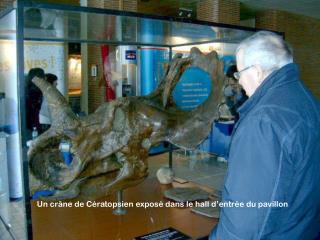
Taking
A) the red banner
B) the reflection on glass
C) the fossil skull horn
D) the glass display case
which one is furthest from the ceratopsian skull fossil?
the red banner

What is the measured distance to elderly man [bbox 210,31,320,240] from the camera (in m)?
1.50

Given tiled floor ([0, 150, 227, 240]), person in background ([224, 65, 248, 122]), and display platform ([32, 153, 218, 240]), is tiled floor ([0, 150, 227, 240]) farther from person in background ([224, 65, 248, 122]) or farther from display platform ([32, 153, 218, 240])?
person in background ([224, 65, 248, 122])

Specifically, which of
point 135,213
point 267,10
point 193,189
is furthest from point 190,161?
point 267,10

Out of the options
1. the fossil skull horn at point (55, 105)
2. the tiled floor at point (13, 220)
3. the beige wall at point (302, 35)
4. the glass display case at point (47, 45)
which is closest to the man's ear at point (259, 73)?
the glass display case at point (47, 45)

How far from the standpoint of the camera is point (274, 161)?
4.89 feet

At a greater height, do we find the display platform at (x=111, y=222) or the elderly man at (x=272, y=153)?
the elderly man at (x=272, y=153)

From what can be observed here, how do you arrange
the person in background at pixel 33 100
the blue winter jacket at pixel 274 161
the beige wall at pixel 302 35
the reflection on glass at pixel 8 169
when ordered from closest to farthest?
the blue winter jacket at pixel 274 161 < the reflection on glass at pixel 8 169 < the person in background at pixel 33 100 < the beige wall at pixel 302 35

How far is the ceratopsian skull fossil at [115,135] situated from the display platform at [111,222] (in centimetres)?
56

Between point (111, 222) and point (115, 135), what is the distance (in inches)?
37.0

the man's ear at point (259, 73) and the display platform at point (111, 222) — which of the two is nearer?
the man's ear at point (259, 73)

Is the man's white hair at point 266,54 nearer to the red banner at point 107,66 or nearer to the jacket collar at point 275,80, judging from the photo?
the jacket collar at point 275,80

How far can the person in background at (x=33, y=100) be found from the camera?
3.40 metres

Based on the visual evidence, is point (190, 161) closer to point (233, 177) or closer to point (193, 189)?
point (193, 189)

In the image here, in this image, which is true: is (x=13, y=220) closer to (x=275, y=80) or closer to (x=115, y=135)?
(x=115, y=135)
